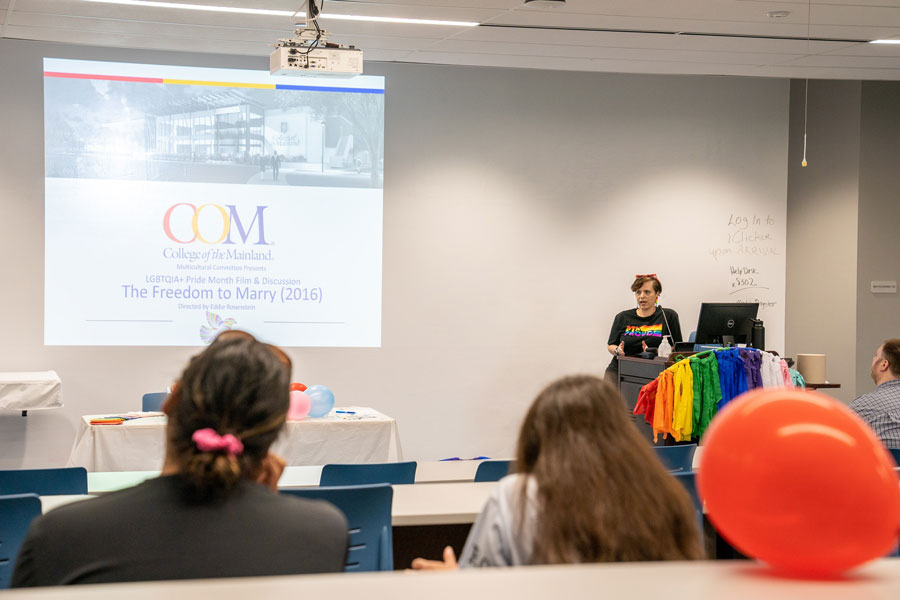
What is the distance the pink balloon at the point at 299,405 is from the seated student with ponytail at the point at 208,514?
3306 mm

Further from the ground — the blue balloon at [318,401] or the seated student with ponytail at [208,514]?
the seated student with ponytail at [208,514]

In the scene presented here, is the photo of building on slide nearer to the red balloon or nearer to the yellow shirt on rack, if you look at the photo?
the yellow shirt on rack

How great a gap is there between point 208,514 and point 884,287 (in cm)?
795

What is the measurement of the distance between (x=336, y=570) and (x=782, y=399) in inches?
32.1

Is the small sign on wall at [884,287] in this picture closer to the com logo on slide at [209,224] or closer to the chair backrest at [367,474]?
the com logo on slide at [209,224]

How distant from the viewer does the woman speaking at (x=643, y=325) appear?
21.0 ft

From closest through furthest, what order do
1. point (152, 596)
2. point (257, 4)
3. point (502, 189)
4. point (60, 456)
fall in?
point (152, 596) < point (257, 4) < point (60, 456) < point (502, 189)

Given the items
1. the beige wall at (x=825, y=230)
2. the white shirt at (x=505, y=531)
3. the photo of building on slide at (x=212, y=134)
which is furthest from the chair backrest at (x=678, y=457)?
the beige wall at (x=825, y=230)

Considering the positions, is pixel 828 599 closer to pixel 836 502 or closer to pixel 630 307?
pixel 836 502

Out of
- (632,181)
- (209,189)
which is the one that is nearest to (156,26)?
(209,189)

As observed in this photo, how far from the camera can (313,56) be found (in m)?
4.72

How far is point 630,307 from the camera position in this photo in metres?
7.48

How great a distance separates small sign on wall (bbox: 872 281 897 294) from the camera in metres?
8.13

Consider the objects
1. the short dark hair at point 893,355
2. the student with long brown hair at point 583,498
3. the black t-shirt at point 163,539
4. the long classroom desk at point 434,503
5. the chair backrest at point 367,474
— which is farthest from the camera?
the short dark hair at point 893,355
